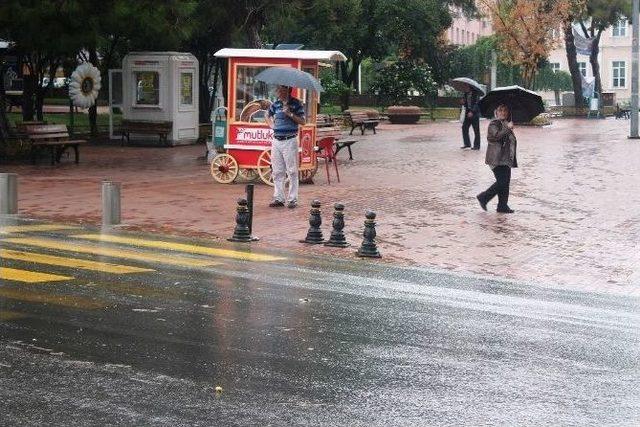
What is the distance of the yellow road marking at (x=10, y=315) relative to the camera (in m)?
9.06

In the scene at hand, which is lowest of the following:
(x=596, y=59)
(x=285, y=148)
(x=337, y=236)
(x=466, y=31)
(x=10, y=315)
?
(x=10, y=315)

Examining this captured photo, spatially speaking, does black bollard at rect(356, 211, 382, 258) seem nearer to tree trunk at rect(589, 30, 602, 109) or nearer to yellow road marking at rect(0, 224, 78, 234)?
yellow road marking at rect(0, 224, 78, 234)

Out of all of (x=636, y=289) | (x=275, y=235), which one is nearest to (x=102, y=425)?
(x=636, y=289)

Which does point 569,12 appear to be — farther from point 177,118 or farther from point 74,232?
point 74,232

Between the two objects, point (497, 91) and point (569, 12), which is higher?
point (569, 12)

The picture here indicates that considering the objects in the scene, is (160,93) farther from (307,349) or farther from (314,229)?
(307,349)

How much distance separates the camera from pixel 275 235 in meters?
15.0

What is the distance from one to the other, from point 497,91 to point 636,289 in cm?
798

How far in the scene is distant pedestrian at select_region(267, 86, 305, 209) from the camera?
17.8m

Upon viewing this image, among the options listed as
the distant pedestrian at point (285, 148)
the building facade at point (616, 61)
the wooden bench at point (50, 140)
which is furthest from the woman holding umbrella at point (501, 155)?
the building facade at point (616, 61)

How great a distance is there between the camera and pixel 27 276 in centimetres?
1118

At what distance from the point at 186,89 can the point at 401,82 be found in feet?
82.4

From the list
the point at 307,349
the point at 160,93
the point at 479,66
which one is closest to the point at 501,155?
the point at 307,349

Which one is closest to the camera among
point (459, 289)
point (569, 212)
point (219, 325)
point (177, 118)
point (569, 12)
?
point (219, 325)
